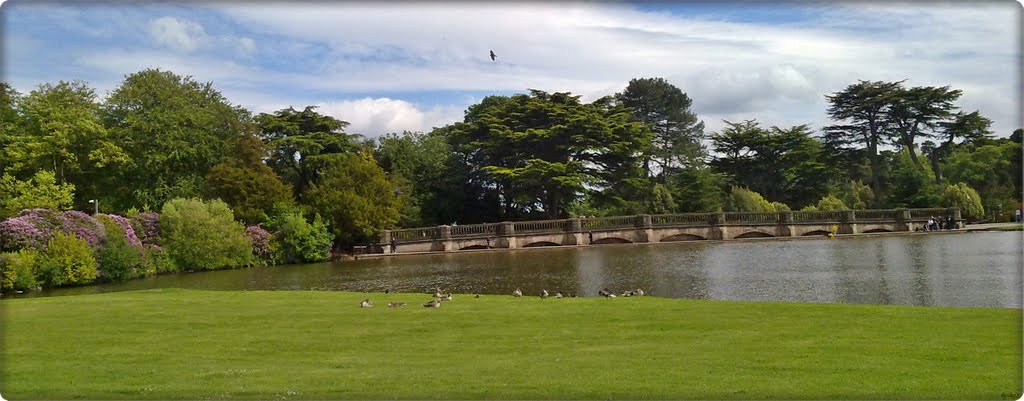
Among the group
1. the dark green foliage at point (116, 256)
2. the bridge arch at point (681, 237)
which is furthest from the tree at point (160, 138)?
the bridge arch at point (681, 237)

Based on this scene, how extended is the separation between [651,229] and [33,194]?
41543 millimetres

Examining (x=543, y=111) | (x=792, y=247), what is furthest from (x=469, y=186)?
(x=792, y=247)

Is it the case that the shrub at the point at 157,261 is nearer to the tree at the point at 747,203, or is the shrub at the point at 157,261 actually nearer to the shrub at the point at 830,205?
the tree at the point at 747,203

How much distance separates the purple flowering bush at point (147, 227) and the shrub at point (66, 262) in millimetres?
6981

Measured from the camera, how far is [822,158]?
74000 mm

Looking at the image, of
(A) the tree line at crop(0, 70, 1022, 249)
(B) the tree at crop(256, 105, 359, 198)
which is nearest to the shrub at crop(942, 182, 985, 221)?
(A) the tree line at crop(0, 70, 1022, 249)

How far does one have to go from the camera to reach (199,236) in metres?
44.3

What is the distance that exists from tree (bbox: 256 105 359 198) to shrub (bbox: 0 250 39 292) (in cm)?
2476

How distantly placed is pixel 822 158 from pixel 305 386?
73.1m

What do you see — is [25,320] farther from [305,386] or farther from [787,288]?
[787,288]

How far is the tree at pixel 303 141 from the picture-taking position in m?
58.6

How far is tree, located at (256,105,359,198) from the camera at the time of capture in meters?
58.6

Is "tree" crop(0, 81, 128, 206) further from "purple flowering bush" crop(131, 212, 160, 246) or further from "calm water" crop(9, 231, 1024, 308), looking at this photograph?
"calm water" crop(9, 231, 1024, 308)

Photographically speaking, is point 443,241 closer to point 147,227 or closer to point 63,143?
point 147,227
